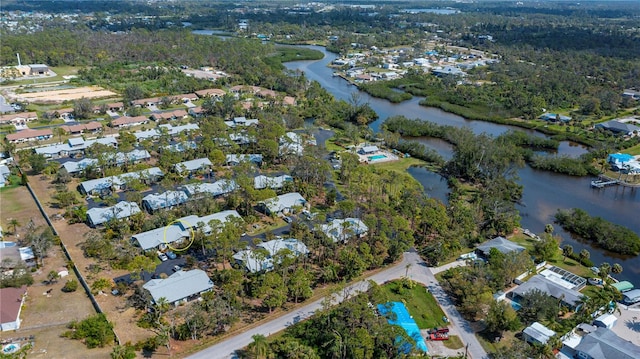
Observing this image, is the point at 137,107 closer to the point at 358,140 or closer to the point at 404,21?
the point at 358,140

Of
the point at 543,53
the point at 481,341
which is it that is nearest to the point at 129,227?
the point at 481,341

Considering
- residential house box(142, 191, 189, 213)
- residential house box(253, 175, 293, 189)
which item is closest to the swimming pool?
residential house box(253, 175, 293, 189)

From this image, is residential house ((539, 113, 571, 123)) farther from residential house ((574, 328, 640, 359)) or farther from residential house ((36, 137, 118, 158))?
residential house ((36, 137, 118, 158))

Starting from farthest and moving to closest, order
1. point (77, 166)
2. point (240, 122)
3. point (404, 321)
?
point (240, 122)
point (77, 166)
point (404, 321)

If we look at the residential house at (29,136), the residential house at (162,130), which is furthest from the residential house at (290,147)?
the residential house at (29,136)

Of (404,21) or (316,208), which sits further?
(404,21)

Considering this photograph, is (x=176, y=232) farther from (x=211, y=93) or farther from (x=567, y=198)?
(x=211, y=93)

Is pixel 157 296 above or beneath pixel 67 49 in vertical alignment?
beneath

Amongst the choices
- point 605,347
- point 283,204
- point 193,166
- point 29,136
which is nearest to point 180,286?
point 283,204
